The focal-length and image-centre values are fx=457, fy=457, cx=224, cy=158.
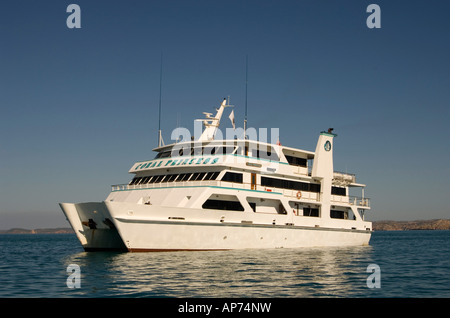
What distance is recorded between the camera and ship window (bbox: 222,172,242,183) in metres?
25.2

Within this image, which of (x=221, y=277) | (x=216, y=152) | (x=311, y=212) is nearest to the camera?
(x=221, y=277)

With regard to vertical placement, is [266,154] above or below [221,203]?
above

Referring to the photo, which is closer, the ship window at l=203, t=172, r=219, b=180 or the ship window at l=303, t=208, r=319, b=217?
the ship window at l=203, t=172, r=219, b=180

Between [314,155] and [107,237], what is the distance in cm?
1493

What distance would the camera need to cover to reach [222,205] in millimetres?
24750

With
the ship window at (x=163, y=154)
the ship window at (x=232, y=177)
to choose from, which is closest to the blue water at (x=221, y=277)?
the ship window at (x=232, y=177)

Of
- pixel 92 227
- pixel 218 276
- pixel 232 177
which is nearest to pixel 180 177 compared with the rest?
pixel 232 177

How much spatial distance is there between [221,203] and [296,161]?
25.9ft

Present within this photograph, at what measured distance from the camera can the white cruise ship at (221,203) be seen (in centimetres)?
2189

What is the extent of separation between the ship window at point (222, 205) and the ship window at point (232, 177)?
1.24 meters

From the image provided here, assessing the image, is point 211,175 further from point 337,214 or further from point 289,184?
point 337,214

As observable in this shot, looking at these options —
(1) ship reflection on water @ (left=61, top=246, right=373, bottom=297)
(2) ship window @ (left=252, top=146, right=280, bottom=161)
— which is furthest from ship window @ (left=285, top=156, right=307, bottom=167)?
(1) ship reflection on water @ (left=61, top=246, right=373, bottom=297)

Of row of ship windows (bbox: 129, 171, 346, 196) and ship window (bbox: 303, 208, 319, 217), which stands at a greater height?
row of ship windows (bbox: 129, 171, 346, 196)

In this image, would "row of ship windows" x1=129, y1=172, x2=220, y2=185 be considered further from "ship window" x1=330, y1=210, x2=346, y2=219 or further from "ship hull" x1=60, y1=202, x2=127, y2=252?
"ship window" x1=330, y1=210, x2=346, y2=219
